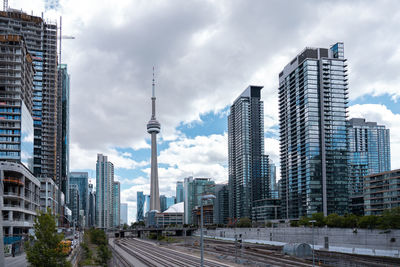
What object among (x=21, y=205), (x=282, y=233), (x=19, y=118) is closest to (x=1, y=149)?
(x=19, y=118)

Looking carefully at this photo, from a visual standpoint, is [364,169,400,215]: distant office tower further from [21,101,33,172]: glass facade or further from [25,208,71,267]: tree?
[25,208,71,267]: tree

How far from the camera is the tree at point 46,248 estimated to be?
40.6m

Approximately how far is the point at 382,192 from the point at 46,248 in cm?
Answer: 15672

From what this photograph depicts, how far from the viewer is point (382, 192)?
17062cm

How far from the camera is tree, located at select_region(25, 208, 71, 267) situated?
133 feet

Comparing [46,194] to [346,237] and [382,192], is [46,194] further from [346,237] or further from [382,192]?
[382,192]

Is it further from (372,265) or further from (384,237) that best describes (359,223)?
(372,265)

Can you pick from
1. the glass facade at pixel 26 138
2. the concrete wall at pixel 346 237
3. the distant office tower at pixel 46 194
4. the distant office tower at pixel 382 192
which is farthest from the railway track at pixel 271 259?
the distant office tower at pixel 46 194

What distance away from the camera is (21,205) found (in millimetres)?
120438

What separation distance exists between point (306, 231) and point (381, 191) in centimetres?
5712

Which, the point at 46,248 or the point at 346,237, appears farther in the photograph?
the point at 346,237

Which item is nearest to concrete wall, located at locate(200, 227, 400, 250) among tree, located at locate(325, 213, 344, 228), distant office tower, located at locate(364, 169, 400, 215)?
tree, located at locate(325, 213, 344, 228)

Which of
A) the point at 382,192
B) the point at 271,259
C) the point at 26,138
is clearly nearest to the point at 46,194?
the point at 26,138

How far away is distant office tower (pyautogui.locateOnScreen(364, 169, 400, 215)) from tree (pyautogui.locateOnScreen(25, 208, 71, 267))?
143 metres
